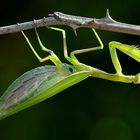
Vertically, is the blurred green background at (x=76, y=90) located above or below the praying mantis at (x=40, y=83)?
above

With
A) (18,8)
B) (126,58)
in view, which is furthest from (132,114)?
(18,8)

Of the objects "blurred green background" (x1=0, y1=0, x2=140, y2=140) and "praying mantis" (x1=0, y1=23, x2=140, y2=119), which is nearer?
"praying mantis" (x1=0, y1=23, x2=140, y2=119)

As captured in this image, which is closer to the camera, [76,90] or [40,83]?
[40,83]

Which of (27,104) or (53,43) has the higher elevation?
(53,43)

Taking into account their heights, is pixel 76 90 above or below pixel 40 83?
above

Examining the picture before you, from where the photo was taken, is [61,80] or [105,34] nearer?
[61,80]

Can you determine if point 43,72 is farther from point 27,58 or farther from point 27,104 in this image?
point 27,58

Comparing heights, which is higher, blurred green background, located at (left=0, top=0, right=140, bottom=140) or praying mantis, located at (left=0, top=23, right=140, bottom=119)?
blurred green background, located at (left=0, top=0, right=140, bottom=140)

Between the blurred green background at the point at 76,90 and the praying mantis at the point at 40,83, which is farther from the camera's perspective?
the blurred green background at the point at 76,90
